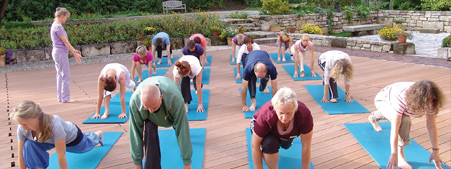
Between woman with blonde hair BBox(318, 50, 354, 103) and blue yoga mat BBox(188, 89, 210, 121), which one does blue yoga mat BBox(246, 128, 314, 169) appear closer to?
blue yoga mat BBox(188, 89, 210, 121)

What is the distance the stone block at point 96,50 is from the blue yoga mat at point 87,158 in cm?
617

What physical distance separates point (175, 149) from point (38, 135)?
1.21 metres

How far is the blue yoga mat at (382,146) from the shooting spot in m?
2.93

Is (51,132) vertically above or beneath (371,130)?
above

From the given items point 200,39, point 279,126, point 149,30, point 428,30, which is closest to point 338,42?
point 200,39

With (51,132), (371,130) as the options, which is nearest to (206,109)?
(371,130)

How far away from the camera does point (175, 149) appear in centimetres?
335

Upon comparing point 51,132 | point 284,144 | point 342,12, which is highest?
point 342,12

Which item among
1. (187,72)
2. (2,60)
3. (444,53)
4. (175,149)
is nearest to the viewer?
(175,149)

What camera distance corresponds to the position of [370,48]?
880 cm

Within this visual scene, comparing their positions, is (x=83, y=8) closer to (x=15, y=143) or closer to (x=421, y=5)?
(x=15, y=143)

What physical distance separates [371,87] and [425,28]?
9940 mm

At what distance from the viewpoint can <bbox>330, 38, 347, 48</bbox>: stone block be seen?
9.42 metres

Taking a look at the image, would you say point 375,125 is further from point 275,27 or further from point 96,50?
point 275,27
